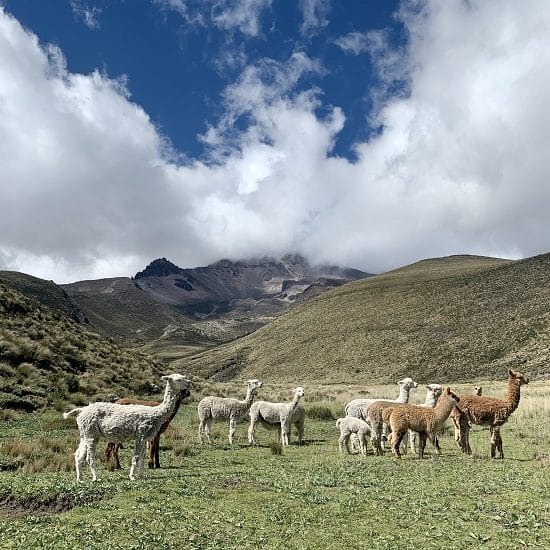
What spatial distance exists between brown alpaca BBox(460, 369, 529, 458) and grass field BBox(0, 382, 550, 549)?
738mm

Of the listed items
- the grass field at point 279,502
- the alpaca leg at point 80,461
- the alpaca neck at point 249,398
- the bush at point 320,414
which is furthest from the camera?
the bush at point 320,414

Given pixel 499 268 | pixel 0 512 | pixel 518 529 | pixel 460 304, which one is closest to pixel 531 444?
pixel 518 529

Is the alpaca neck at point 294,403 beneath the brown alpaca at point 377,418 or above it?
above

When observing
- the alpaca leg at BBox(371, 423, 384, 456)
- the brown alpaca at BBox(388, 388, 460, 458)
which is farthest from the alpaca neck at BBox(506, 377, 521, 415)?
the alpaca leg at BBox(371, 423, 384, 456)

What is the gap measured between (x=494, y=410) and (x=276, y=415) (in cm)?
870

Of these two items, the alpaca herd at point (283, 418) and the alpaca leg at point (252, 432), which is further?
the alpaca leg at point (252, 432)

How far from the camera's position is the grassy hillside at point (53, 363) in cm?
2647

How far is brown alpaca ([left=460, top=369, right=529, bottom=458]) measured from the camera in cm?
1453

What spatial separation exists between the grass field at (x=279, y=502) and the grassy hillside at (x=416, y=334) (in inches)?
2262

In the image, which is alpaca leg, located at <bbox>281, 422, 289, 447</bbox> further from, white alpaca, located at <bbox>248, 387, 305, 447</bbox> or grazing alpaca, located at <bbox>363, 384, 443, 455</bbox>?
grazing alpaca, located at <bbox>363, 384, 443, 455</bbox>

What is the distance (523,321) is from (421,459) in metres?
77.8

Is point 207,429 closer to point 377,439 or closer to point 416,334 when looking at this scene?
point 377,439


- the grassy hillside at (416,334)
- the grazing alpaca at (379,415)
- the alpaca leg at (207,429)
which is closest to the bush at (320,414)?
the alpaca leg at (207,429)

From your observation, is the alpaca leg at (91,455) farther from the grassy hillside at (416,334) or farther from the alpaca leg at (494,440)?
the grassy hillside at (416,334)
